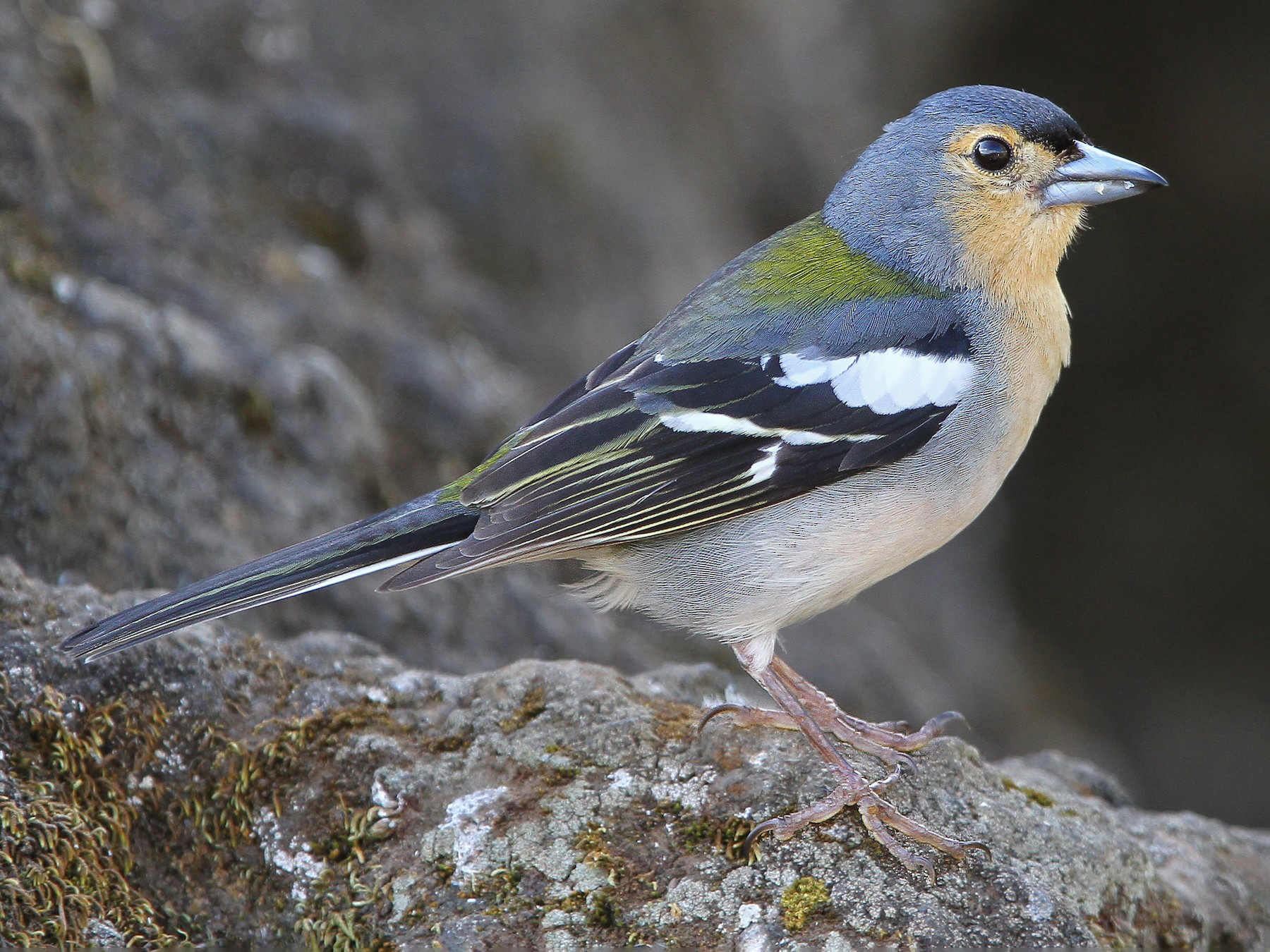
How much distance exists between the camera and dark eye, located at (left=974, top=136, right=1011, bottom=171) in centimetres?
397

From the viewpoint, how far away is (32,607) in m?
3.30

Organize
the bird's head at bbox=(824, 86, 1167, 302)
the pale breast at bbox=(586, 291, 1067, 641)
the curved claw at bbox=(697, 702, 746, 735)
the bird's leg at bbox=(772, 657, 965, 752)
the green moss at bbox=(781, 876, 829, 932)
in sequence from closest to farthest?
the green moss at bbox=(781, 876, 829, 932) → the curved claw at bbox=(697, 702, 746, 735) → the pale breast at bbox=(586, 291, 1067, 641) → the bird's leg at bbox=(772, 657, 965, 752) → the bird's head at bbox=(824, 86, 1167, 302)

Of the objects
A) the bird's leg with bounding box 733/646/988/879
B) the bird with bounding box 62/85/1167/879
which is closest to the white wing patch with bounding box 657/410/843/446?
the bird with bounding box 62/85/1167/879

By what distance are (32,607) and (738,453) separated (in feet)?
6.79

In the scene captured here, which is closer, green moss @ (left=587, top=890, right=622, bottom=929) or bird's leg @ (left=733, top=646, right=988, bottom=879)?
green moss @ (left=587, top=890, right=622, bottom=929)

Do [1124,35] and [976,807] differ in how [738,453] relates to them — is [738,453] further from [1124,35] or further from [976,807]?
[1124,35]

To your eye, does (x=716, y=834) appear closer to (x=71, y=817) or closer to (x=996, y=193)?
(x=71, y=817)

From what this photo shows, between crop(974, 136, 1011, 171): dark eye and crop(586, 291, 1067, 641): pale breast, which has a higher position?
crop(974, 136, 1011, 171): dark eye

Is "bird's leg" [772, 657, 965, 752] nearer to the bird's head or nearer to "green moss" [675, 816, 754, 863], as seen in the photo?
"green moss" [675, 816, 754, 863]

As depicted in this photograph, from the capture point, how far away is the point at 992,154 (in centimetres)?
398

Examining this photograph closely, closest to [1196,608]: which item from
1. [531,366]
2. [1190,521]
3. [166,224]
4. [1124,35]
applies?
[1190,521]

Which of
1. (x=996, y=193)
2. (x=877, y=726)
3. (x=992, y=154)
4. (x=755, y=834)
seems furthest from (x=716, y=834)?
(x=992, y=154)

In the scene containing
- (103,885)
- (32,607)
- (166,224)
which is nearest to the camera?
(103,885)

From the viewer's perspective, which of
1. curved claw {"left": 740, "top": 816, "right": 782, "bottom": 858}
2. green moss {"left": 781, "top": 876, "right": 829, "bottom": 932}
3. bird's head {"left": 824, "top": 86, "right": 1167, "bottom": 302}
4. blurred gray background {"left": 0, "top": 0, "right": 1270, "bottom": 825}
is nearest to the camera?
green moss {"left": 781, "top": 876, "right": 829, "bottom": 932}
